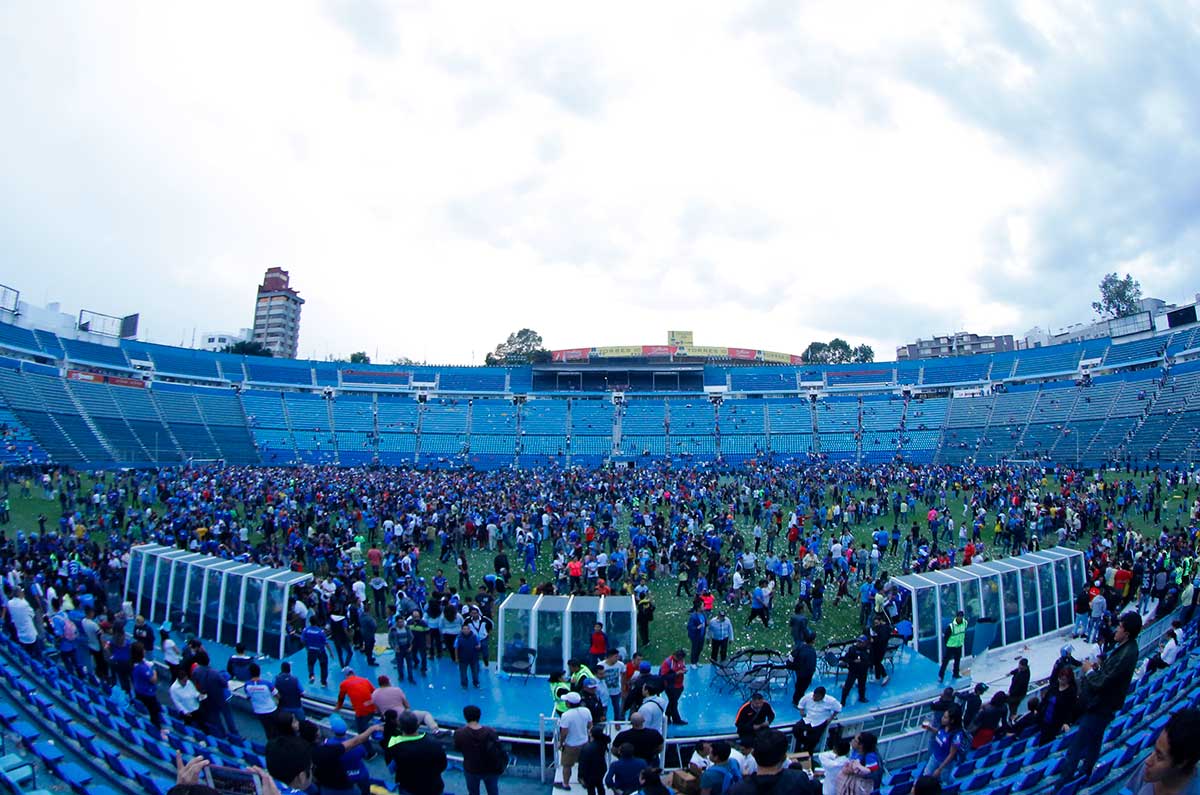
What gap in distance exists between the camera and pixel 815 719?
6859 millimetres

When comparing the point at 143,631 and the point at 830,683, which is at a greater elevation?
the point at 143,631

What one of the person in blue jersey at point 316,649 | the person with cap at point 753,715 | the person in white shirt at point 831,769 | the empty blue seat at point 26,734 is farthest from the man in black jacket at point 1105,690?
the person in blue jersey at point 316,649

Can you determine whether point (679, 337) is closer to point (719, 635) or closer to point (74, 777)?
point (719, 635)

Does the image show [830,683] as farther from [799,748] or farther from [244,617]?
[244,617]

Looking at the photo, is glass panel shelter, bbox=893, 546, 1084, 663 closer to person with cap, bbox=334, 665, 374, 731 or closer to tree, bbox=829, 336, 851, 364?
person with cap, bbox=334, 665, 374, 731

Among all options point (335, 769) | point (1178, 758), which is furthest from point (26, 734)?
point (1178, 758)

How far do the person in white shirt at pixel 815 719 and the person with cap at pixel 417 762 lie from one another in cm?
385

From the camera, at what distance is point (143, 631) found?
30.8ft

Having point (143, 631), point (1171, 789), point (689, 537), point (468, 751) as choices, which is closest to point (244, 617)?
point (143, 631)

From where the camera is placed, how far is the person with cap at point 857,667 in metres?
9.46

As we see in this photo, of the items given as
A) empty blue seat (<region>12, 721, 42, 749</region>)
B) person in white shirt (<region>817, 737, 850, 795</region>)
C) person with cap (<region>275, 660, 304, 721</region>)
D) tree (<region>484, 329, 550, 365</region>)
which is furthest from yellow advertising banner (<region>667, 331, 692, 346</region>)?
empty blue seat (<region>12, 721, 42, 749</region>)

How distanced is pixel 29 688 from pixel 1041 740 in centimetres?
1174

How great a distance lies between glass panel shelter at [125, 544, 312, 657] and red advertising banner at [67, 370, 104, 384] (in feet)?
131

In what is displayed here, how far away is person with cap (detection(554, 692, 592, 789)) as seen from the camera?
21.2ft
